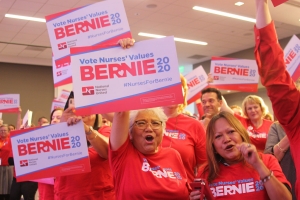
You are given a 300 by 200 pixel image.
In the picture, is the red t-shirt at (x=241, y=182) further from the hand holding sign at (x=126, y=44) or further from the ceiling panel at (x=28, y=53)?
the ceiling panel at (x=28, y=53)

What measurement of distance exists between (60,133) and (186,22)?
7.71 meters

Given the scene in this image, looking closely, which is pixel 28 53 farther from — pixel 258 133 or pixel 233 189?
pixel 233 189

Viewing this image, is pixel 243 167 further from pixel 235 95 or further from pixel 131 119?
pixel 235 95

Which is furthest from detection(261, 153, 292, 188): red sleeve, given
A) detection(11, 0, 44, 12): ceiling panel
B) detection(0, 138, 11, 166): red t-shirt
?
detection(11, 0, 44, 12): ceiling panel

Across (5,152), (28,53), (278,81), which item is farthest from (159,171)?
(28,53)

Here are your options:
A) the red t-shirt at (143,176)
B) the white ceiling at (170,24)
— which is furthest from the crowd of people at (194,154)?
the white ceiling at (170,24)

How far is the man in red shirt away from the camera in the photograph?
136 cm

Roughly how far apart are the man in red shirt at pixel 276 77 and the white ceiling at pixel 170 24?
696 centimetres

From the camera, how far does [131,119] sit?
2.16 meters

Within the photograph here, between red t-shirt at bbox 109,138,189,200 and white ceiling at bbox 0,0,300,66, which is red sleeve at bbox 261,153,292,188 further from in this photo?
white ceiling at bbox 0,0,300,66

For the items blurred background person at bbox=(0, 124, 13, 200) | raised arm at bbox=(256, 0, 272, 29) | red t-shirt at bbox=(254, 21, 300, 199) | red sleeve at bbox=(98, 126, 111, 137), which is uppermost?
raised arm at bbox=(256, 0, 272, 29)

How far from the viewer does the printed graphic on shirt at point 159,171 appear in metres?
2.04

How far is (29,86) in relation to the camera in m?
13.5

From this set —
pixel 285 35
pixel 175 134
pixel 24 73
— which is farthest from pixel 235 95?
pixel 175 134
